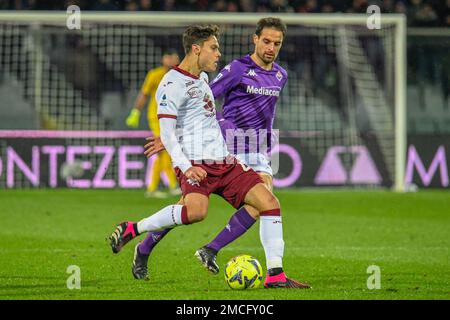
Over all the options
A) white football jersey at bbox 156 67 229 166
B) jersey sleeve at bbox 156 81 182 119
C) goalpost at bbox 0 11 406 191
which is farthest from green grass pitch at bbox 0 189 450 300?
goalpost at bbox 0 11 406 191

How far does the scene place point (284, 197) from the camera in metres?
→ 16.8

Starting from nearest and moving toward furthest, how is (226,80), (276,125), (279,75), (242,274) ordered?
1. (242,274)
2. (226,80)
3. (279,75)
4. (276,125)

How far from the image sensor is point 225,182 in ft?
25.6

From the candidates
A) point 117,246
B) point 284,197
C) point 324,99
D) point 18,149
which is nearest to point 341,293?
point 117,246

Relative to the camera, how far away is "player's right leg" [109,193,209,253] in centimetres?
763

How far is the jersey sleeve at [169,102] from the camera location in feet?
24.8

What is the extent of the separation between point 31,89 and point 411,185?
7.04 meters

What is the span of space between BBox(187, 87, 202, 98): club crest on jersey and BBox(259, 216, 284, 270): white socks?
0.97 meters

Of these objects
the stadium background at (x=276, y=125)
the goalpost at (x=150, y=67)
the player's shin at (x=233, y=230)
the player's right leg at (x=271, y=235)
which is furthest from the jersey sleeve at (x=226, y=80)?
the goalpost at (x=150, y=67)

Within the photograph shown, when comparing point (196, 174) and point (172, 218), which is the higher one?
point (196, 174)

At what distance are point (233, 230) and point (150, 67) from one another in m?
12.0

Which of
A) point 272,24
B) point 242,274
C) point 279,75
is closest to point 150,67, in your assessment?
point 279,75

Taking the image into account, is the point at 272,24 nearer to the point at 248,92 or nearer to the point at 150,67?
the point at 248,92
